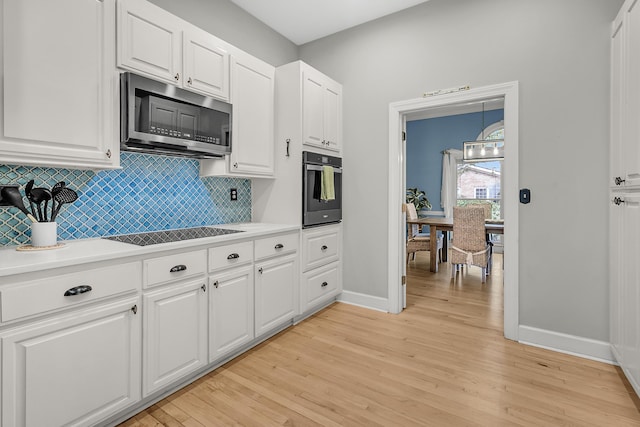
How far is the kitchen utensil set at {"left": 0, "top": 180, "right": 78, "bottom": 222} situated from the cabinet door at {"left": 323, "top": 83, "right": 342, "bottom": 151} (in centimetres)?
213

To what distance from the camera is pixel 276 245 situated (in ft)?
8.41

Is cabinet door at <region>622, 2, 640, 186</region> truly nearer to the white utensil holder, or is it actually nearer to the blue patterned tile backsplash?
the blue patterned tile backsplash

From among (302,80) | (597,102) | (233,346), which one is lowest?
(233,346)

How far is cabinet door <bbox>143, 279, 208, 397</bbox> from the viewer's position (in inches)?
66.9

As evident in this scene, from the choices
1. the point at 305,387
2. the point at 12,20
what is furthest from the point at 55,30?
the point at 305,387

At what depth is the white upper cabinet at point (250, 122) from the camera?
2516mm

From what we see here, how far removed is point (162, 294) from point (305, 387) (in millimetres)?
999

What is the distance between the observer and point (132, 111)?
1838 millimetres

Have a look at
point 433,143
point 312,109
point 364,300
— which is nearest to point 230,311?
point 364,300

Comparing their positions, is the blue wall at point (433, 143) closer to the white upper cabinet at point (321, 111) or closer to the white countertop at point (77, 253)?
the white upper cabinet at point (321, 111)

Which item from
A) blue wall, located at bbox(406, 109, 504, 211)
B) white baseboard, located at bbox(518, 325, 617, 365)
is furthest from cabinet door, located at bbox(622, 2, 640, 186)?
blue wall, located at bbox(406, 109, 504, 211)

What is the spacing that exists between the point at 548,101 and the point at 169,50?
2688 mm

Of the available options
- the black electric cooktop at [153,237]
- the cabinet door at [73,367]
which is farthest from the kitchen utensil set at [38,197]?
the cabinet door at [73,367]

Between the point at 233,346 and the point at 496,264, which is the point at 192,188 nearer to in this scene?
the point at 233,346
